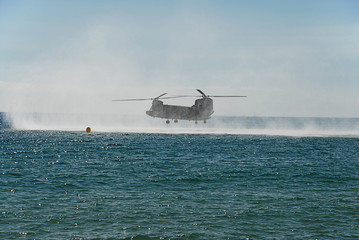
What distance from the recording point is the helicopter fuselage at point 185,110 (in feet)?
298

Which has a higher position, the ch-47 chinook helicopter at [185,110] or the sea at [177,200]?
the ch-47 chinook helicopter at [185,110]

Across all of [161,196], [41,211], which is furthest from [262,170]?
[41,211]

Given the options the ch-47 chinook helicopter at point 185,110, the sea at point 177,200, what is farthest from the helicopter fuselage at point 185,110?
the sea at point 177,200

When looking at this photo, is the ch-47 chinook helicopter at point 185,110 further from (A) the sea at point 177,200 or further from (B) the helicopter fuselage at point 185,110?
(A) the sea at point 177,200

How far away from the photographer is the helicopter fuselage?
90.7 metres

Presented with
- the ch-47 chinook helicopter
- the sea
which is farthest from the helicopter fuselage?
the sea

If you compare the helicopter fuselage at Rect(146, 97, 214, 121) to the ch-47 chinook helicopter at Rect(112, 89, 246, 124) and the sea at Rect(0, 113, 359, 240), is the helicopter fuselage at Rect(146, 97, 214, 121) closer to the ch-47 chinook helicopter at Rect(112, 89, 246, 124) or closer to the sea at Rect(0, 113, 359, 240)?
the ch-47 chinook helicopter at Rect(112, 89, 246, 124)

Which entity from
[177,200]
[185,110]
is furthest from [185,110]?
[177,200]

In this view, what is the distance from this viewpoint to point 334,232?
2541 cm

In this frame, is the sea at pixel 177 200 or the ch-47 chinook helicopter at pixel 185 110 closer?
the sea at pixel 177 200

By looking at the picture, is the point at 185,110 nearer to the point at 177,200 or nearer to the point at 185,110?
the point at 185,110

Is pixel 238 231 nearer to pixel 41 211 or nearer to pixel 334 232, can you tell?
pixel 334 232

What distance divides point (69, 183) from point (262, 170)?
28.9 meters

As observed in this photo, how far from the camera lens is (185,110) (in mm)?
94875
